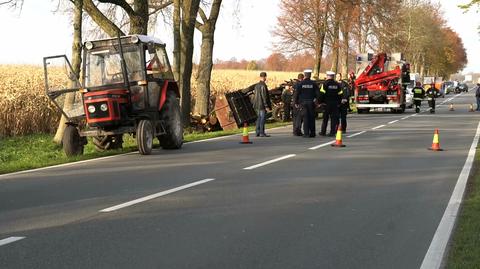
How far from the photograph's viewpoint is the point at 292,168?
1079cm

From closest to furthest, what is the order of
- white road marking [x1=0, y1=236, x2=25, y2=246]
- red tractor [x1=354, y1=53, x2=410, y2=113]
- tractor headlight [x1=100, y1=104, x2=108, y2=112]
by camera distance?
white road marking [x1=0, y1=236, x2=25, y2=246] < tractor headlight [x1=100, y1=104, x2=108, y2=112] < red tractor [x1=354, y1=53, x2=410, y2=113]

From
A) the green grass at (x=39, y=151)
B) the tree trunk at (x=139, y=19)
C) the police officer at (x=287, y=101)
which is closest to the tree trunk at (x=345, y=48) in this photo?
the police officer at (x=287, y=101)

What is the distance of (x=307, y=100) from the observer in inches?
682

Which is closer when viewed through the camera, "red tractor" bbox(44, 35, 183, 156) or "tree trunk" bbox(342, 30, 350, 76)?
"red tractor" bbox(44, 35, 183, 156)

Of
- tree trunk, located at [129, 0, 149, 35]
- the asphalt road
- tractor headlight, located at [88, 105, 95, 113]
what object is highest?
tree trunk, located at [129, 0, 149, 35]

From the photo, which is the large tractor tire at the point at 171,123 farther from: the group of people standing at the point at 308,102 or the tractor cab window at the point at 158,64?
the group of people standing at the point at 308,102

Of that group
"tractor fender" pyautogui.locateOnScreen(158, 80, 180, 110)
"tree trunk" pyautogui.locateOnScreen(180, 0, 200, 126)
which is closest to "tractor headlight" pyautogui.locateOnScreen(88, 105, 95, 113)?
"tractor fender" pyautogui.locateOnScreen(158, 80, 180, 110)

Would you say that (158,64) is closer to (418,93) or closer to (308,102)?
(308,102)

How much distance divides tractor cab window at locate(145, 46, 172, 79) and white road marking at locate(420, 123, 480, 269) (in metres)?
7.13

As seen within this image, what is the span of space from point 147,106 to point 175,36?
10.2 meters

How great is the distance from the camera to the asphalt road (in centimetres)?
532

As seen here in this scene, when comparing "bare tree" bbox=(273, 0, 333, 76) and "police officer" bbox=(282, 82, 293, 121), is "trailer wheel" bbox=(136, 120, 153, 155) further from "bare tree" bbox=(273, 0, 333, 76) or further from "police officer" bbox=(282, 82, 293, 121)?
"bare tree" bbox=(273, 0, 333, 76)

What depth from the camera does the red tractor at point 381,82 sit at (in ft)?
104

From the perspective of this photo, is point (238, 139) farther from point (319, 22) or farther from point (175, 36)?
point (319, 22)
